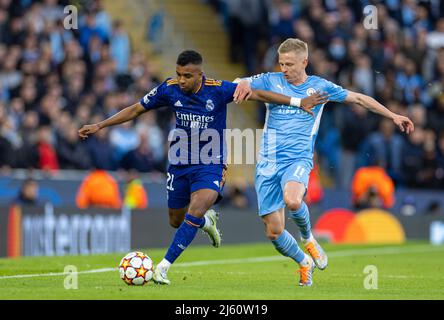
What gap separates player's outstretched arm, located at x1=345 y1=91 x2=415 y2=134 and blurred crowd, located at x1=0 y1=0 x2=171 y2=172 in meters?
8.77

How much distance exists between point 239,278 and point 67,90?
9480 mm

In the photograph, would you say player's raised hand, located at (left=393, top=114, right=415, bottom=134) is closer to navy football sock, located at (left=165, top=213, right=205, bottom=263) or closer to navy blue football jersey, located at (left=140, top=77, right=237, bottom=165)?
navy blue football jersey, located at (left=140, top=77, right=237, bottom=165)

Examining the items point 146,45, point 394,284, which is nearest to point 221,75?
point 146,45

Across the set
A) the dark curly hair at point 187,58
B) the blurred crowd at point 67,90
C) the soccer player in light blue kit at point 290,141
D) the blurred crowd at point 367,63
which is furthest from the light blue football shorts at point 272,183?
the blurred crowd at point 367,63

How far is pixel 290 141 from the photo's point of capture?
12.1 meters

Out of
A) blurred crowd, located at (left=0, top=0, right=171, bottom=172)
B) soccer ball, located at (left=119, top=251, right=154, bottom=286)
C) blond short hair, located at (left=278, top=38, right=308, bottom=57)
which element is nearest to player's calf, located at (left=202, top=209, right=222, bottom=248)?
soccer ball, located at (left=119, top=251, right=154, bottom=286)

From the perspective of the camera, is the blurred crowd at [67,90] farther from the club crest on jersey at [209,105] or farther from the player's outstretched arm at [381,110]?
the player's outstretched arm at [381,110]

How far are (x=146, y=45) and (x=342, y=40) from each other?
458 centimetres

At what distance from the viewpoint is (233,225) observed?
2194 cm

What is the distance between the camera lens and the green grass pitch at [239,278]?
10.6 m

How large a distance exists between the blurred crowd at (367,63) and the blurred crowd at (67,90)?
3.87 m

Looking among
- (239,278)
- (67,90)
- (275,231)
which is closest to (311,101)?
(275,231)

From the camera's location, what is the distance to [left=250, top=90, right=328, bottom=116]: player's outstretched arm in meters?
11.8

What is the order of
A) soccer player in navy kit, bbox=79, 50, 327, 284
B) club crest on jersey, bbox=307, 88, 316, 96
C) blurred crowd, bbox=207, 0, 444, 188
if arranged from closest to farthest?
soccer player in navy kit, bbox=79, 50, 327, 284, club crest on jersey, bbox=307, 88, 316, 96, blurred crowd, bbox=207, 0, 444, 188
